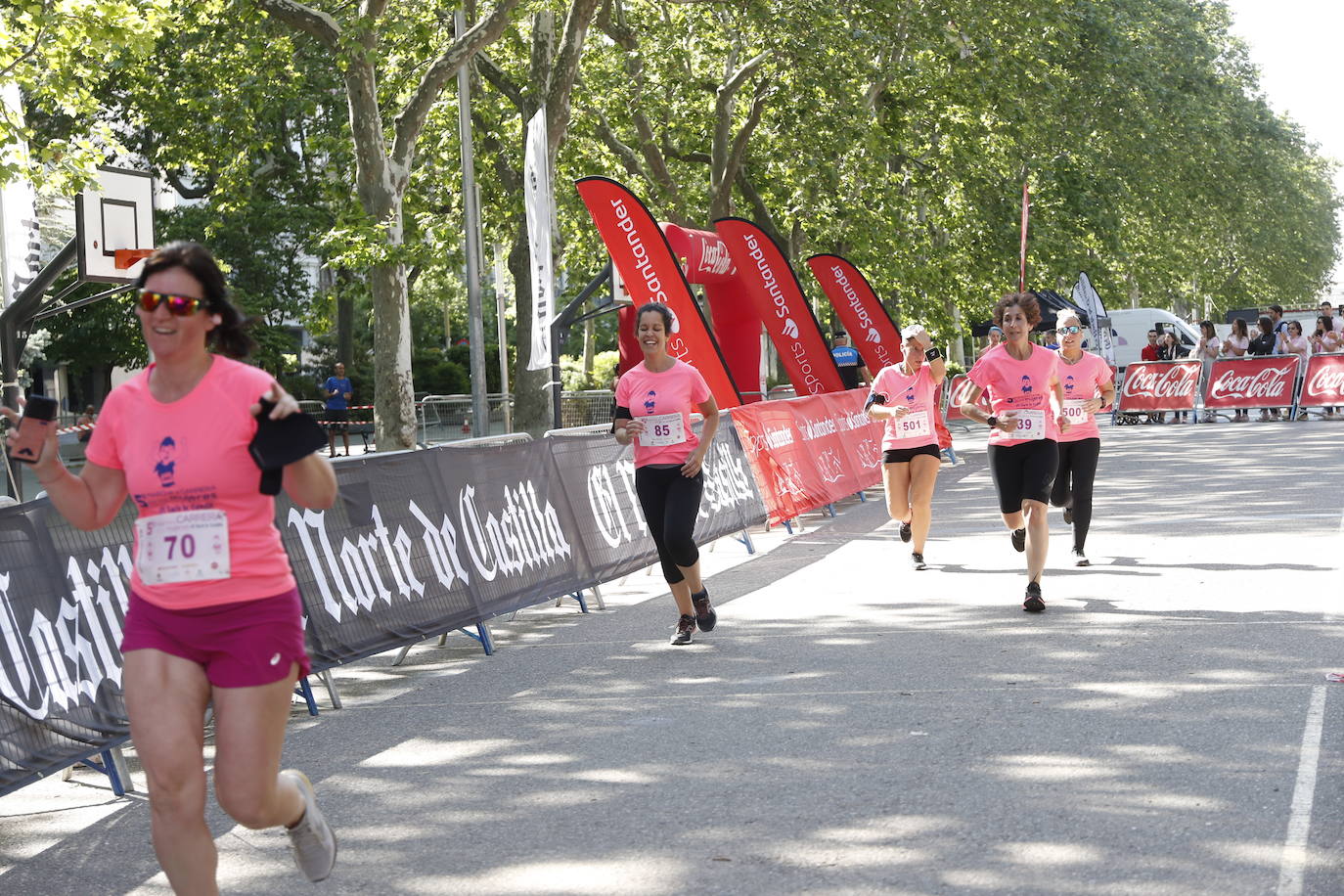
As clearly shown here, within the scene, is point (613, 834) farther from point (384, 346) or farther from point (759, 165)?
point (759, 165)

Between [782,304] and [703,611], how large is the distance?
1335 centimetres

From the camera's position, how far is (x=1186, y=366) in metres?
32.6

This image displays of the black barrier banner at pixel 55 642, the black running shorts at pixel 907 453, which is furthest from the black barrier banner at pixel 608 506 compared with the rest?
the black barrier banner at pixel 55 642

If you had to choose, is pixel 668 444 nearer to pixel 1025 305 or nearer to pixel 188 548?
pixel 1025 305

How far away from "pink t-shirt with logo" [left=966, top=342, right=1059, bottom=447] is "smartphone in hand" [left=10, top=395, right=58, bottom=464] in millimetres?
7093

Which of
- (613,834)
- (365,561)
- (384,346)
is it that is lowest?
(613,834)

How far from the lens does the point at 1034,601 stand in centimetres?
1002

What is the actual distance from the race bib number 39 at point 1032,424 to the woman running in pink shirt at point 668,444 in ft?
6.41

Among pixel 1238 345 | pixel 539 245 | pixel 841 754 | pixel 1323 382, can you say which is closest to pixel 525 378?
pixel 539 245

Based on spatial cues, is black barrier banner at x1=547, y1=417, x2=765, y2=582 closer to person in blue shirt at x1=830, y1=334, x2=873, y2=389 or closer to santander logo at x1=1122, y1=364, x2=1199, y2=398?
person in blue shirt at x1=830, y1=334, x2=873, y2=389

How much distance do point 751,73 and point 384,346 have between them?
11.2 m

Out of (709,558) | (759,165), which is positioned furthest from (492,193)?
(709,558)

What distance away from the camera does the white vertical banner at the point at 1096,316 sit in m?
38.1

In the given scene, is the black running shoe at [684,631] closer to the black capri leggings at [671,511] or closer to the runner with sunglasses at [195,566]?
the black capri leggings at [671,511]
